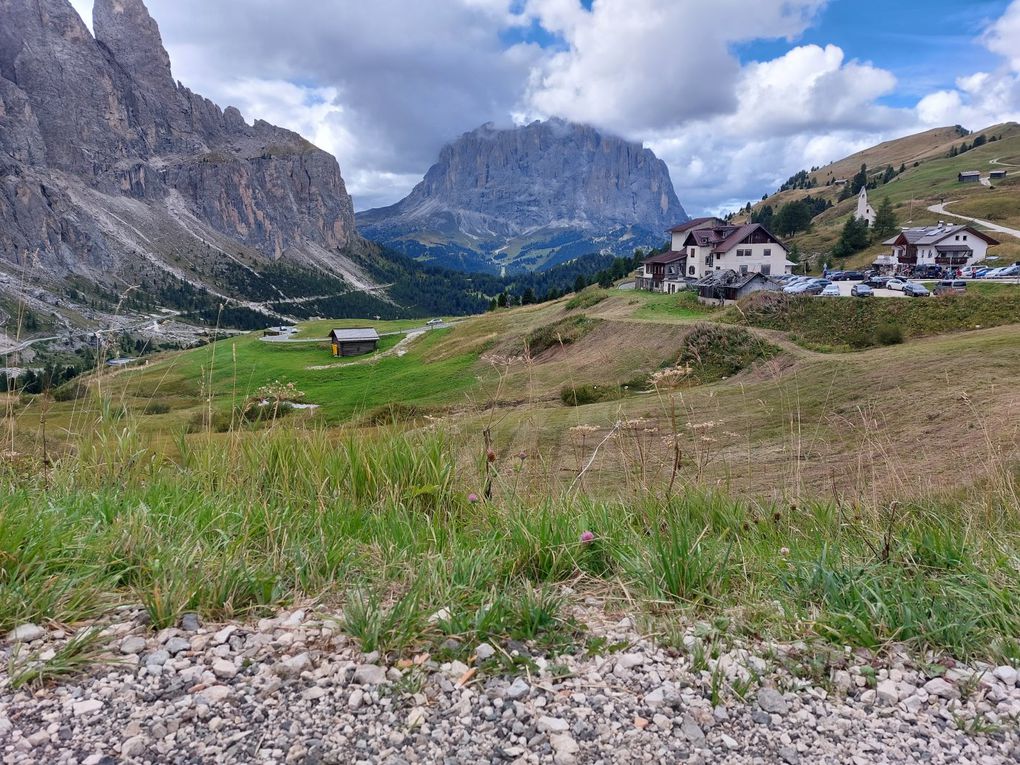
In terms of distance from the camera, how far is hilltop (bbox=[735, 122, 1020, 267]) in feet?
304

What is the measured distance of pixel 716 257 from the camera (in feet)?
238

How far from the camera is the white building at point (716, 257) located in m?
71.0

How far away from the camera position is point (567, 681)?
2861mm

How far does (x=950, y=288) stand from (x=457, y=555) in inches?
2127

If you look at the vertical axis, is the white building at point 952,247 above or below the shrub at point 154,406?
above

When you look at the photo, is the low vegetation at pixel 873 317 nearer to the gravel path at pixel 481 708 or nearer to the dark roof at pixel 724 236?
the dark roof at pixel 724 236

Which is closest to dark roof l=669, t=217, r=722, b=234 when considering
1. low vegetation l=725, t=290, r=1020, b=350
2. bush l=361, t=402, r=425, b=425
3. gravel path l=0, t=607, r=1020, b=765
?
low vegetation l=725, t=290, r=1020, b=350

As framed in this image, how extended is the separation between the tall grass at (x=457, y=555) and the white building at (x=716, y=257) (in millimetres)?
66339

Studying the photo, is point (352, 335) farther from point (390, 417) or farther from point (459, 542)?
point (459, 542)

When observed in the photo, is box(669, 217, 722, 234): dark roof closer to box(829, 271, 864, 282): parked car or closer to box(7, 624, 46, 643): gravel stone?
box(829, 271, 864, 282): parked car

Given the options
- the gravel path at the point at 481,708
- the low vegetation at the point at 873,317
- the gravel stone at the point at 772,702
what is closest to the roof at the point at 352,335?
the low vegetation at the point at 873,317

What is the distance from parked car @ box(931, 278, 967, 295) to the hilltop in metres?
30.3

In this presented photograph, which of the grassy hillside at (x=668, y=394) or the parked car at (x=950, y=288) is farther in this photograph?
the parked car at (x=950, y=288)

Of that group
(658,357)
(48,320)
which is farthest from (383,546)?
(48,320)
